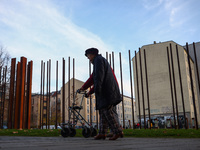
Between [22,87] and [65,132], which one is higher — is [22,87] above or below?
above

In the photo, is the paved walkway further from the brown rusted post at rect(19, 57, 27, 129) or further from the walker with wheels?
the brown rusted post at rect(19, 57, 27, 129)

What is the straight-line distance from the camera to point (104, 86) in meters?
A: 4.06

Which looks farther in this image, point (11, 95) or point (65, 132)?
point (11, 95)

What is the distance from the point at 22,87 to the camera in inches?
381

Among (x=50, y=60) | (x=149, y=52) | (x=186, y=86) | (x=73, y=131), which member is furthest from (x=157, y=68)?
(x=73, y=131)

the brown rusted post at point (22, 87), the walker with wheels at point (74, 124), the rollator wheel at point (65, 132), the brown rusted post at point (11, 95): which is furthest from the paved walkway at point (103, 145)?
A: the brown rusted post at point (11, 95)

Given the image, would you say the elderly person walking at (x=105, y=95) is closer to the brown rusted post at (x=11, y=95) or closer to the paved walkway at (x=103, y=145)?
the paved walkway at (x=103, y=145)

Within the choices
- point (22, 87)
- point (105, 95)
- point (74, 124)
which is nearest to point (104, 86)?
point (105, 95)

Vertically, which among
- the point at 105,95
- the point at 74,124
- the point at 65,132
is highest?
the point at 105,95

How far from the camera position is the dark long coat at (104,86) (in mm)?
3903

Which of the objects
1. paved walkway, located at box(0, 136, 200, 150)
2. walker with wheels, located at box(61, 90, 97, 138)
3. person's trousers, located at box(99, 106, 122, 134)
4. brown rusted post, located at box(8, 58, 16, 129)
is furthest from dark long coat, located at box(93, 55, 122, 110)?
brown rusted post, located at box(8, 58, 16, 129)

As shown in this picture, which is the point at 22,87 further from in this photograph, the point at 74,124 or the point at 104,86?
the point at 104,86

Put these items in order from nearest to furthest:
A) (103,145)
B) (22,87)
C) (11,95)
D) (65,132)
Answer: (103,145), (65,132), (22,87), (11,95)

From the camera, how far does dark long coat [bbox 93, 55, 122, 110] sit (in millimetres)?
3903
